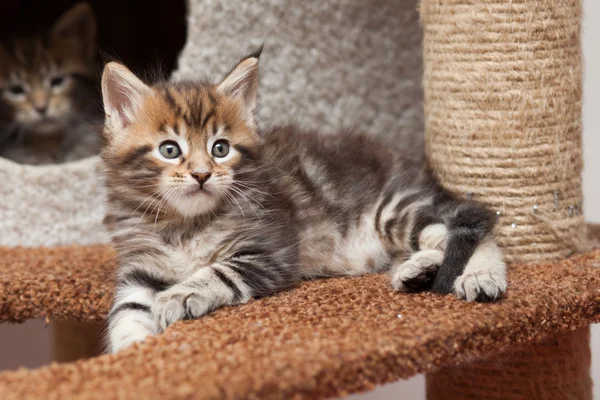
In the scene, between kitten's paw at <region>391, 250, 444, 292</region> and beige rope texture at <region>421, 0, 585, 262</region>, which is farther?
beige rope texture at <region>421, 0, 585, 262</region>

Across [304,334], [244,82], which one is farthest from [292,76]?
[304,334]

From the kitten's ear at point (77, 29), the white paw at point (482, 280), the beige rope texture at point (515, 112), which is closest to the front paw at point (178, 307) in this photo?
the white paw at point (482, 280)

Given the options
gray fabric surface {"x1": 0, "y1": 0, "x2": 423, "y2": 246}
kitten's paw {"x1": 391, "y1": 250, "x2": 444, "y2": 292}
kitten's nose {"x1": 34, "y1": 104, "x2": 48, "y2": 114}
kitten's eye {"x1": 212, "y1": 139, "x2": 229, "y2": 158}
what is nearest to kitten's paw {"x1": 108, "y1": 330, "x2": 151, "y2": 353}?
kitten's eye {"x1": 212, "y1": 139, "x2": 229, "y2": 158}

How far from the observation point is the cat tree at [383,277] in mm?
1267

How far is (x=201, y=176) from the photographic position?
1.63 m

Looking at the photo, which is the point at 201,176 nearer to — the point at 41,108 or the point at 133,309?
the point at 133,309

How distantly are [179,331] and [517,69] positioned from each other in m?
1.08

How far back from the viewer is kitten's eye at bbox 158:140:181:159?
169 cm

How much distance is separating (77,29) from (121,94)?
1388 mm

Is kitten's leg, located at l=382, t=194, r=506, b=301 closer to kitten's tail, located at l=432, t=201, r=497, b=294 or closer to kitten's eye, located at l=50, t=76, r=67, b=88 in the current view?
kitten's tail, located at l=432, t=201, r=497, b=294

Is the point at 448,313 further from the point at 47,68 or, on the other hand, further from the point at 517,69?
the point at 47,68

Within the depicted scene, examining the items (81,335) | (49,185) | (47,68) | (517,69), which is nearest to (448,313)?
(517,69)

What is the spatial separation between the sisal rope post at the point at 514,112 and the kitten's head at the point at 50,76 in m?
1.45

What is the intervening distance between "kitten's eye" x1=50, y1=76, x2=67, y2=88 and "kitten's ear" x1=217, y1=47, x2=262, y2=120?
1.31 metres
